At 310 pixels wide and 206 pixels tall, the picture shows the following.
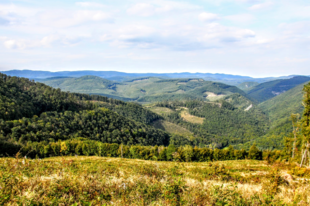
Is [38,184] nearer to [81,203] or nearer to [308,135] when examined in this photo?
[81,203]

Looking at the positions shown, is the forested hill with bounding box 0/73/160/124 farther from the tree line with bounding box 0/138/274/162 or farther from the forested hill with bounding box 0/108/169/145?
the tree line with bounding box 0/138/274/162

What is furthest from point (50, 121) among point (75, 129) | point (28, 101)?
point (28, 101)

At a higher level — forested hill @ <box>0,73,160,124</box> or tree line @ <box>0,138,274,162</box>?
forested hill @ <box>0,73,160,124</box>

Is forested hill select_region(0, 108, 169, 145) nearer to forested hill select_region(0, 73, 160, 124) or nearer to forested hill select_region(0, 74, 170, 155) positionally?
forested hill select_region(0, 74, 170, 155)

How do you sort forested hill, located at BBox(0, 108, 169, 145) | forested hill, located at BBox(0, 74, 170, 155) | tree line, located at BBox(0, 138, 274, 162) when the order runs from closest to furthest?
tree line, located at BBox(0, 138, 274, 162) < forested hill, located at BBox(0, 108, 169, 145) < forested hill, located at BBox(0, 74, 170, 155)

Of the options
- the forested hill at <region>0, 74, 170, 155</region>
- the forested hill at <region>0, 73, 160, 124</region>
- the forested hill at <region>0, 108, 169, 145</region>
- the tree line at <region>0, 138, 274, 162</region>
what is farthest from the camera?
the forested hill at <region>0, 73, 160, 124</region>

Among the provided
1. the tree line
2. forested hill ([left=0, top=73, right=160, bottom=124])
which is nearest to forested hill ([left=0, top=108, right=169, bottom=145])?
forested hill ([left=0, top=73, right=160, bottom=124])

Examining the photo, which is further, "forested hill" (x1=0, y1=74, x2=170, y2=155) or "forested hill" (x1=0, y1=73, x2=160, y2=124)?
"forested hill" (x1=0, y1=73, x2=160, y2=124)

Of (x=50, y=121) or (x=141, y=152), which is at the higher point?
(x=50, y=121)

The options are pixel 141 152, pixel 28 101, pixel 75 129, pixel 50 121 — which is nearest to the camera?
pixel 141 152

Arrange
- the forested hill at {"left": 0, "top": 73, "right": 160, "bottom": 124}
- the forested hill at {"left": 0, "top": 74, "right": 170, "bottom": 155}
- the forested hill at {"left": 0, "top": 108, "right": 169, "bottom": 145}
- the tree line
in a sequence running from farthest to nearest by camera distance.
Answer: the forested hill at {"left": 0, "top": 73, "right": 160, "bottom": 124}, the forested hill at {"left": 0, "top": 74, "right": 170, "bottom": 155}, the forested hill at {"left": 0, "top": 108, "right": 169, "bottom": 145}, the tree line

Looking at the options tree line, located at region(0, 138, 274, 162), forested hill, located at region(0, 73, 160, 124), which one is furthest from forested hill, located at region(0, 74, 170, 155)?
tree line, located at region(0, 138, 274, 162)

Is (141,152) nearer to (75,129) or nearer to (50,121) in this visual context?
(75,129)

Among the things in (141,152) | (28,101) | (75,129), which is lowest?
(75,129)
